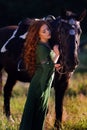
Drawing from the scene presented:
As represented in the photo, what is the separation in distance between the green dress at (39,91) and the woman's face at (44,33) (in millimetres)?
83

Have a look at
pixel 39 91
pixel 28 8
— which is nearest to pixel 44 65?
pixel 39 91

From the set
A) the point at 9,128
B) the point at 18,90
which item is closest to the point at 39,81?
the point at 9,128

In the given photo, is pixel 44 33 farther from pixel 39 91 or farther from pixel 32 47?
pixel 39 91

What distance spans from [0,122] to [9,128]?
0.33m

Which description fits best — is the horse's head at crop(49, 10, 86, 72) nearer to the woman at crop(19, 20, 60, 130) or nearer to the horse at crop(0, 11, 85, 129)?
the horse at crop(0, 11, 85, 129)

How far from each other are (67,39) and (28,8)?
58.4ft

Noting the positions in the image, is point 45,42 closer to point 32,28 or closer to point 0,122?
point 32,28

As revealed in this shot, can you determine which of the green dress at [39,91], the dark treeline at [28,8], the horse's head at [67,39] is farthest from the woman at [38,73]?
the dark treeline at [28,8]

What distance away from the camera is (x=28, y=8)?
25.7m

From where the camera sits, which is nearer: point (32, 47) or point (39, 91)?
point (39, 91)

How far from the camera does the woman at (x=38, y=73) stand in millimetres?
7148

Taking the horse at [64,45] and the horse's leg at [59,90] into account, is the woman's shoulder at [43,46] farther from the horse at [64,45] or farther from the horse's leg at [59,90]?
the horse's leg at [59,90]

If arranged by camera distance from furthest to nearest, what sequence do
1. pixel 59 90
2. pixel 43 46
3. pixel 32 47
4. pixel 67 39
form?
1. pixel 59 90
2. pixel 67 39
3. pixel 32 47
4. pixel 43 46

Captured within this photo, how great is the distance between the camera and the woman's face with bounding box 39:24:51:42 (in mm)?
7137
